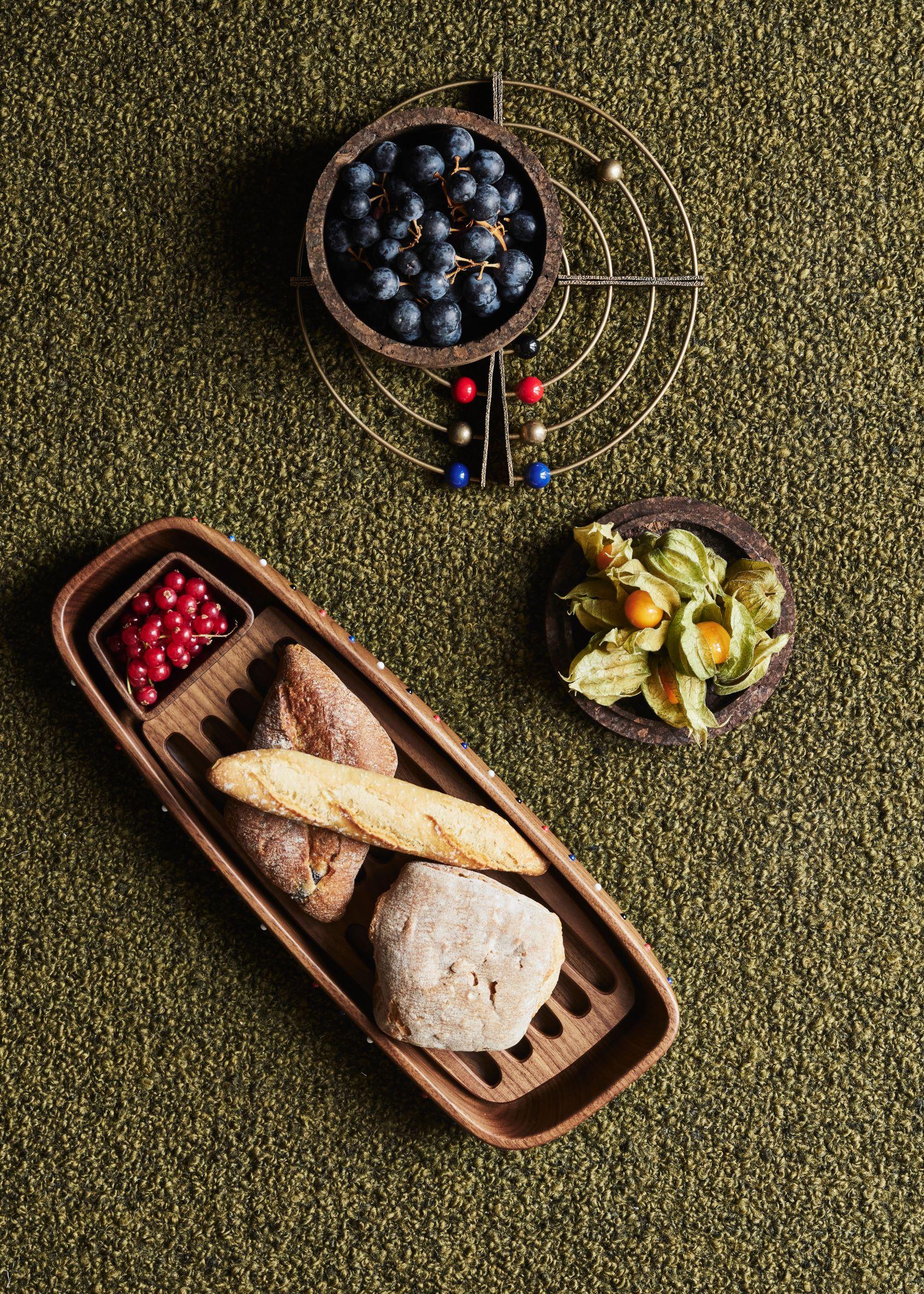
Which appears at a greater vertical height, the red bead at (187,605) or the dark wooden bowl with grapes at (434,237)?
the dark wooden bowl with grapes at (434,237)

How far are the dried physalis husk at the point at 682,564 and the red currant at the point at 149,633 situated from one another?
2.34 feet

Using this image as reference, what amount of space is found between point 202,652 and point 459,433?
514mm

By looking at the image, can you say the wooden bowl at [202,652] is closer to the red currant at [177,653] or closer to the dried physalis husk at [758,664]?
the red currant at [177,653]

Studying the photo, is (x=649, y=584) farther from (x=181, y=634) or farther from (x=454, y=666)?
(x=181, y=634)

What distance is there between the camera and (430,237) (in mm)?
1290

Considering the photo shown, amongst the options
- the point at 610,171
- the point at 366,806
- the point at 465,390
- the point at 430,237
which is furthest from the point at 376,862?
the point at 610,171

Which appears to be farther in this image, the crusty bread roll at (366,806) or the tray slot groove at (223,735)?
the tray slot groove at (223,735)

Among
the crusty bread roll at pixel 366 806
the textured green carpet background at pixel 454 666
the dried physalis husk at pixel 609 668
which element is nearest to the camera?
the crusty bread roll at pixel 366 806

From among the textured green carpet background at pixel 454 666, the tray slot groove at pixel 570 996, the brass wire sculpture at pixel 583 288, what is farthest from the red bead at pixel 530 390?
the tray slot groove at pixel 570 996

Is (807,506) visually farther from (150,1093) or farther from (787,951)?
(150,1093)

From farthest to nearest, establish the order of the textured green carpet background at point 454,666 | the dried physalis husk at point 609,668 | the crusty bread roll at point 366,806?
the textured green carpet background at point 454,666
the dried physalis husk at point 609,668
the crusty bread roll at point 366,806

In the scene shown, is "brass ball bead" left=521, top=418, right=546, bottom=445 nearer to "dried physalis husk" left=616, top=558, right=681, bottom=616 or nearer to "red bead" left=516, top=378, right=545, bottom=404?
"red bead" left=516, top=378, right=545, bottom=404

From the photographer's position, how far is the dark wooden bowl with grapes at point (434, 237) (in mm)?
1299

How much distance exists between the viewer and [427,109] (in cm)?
134
